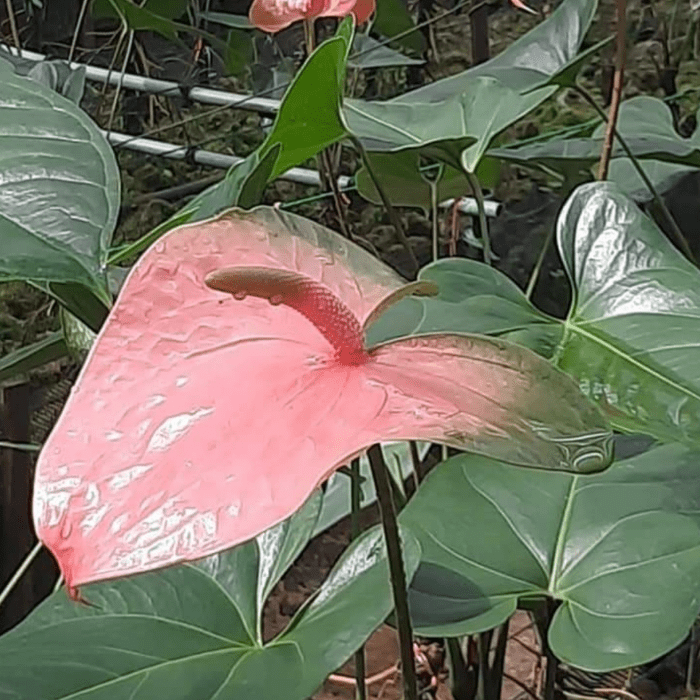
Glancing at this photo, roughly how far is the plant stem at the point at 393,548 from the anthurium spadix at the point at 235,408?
0.23ft

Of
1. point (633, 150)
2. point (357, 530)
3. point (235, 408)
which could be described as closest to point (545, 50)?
point (633, 150)

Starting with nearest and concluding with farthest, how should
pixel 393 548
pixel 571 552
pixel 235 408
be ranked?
pixel 235 408, pixel 393 548, pixel 571 552

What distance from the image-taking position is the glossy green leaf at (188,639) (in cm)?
41

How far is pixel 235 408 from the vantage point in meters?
0.26

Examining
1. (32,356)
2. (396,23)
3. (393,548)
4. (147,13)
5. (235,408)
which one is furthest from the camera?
(396,23)

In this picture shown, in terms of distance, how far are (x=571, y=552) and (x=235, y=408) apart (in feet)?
1.08

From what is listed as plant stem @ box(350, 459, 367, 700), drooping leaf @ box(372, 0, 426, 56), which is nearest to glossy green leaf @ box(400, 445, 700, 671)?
plant stem @ box(350, 459, 367, 700)

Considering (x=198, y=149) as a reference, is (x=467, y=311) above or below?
above

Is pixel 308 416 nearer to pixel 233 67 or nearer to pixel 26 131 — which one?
pixel 26 131

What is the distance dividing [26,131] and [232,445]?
0.30 metres

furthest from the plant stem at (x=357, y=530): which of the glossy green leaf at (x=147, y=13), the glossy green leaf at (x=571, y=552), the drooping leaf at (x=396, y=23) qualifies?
the drooping leaf at (x=396, y=23)

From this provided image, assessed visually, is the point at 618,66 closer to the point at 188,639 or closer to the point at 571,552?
the point at 571,552

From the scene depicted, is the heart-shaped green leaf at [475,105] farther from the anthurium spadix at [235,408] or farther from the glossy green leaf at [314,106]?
the anthurium spadix at [235,408]

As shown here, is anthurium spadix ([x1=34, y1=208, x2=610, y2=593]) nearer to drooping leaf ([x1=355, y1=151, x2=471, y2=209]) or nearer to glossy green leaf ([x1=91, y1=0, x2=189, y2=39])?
drooping leaf ([x1=355, y1=151, x2=471, y2=209])
